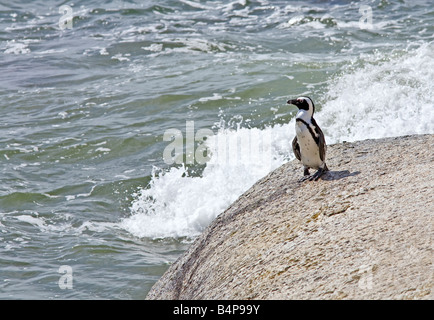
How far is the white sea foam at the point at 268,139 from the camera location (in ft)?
27.0

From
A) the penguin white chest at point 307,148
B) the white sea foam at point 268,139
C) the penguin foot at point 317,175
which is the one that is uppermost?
the penguin white chest at point 307,148

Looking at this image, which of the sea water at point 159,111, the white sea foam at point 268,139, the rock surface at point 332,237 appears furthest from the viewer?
the white sea foam at point 268,139

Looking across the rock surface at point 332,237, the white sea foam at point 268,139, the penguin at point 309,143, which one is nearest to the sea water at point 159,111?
the white sea foam at point 268,139

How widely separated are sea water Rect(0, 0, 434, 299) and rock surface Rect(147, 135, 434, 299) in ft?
6.41

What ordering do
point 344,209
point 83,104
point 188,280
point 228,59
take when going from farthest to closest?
1. point 228,59
2. point 83,104
3. point 188,280
4. point 344,209

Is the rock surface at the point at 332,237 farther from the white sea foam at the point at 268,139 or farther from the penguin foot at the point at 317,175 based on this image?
the white sea foam at the point at 268,139

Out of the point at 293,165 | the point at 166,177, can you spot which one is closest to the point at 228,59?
the point at 166,177

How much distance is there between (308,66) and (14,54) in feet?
22.8

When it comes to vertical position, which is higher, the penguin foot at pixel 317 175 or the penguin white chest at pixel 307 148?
the penguin white chest at pixel 307 148

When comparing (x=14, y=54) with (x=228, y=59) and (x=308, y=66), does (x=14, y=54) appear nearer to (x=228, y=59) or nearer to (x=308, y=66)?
(x=228, y=59)

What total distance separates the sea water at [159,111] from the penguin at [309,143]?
7.65ft

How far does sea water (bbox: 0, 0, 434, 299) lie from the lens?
756cm

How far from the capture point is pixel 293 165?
5637mm

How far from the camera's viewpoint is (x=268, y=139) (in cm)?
987
